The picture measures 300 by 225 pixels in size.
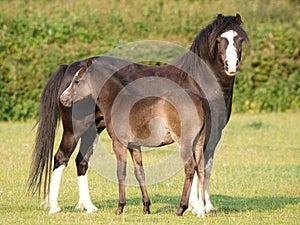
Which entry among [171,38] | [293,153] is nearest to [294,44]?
[171,38]

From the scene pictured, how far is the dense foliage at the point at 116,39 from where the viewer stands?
19.4 m

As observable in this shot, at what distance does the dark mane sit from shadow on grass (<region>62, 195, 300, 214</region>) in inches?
76.8

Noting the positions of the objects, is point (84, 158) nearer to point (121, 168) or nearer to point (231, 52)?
point (121, 168)

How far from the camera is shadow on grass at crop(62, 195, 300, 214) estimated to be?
29.8 ft

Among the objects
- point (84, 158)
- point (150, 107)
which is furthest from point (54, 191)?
point (150, 107)

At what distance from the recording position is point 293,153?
14.4 m

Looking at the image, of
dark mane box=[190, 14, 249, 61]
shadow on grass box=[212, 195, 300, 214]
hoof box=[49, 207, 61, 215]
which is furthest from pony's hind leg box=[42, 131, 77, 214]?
shadow on grass box=[212, 195, 300, 214]

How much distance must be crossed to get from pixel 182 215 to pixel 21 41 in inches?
481

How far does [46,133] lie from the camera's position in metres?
9.23

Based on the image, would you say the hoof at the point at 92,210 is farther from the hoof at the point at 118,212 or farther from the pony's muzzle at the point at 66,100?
the pony's muzzle at the point at 66,100

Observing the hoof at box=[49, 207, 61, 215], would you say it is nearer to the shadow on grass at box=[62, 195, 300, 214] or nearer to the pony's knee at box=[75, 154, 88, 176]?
the shadow on grass at box=[62, 195, 300, 214]

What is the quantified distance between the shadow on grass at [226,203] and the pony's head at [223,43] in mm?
1784

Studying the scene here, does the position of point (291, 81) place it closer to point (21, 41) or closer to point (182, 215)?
point (21, 41)

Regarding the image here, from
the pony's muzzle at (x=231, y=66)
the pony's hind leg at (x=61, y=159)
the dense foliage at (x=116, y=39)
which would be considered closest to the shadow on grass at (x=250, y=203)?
the pony's muzzle at (x=231, y=66)
